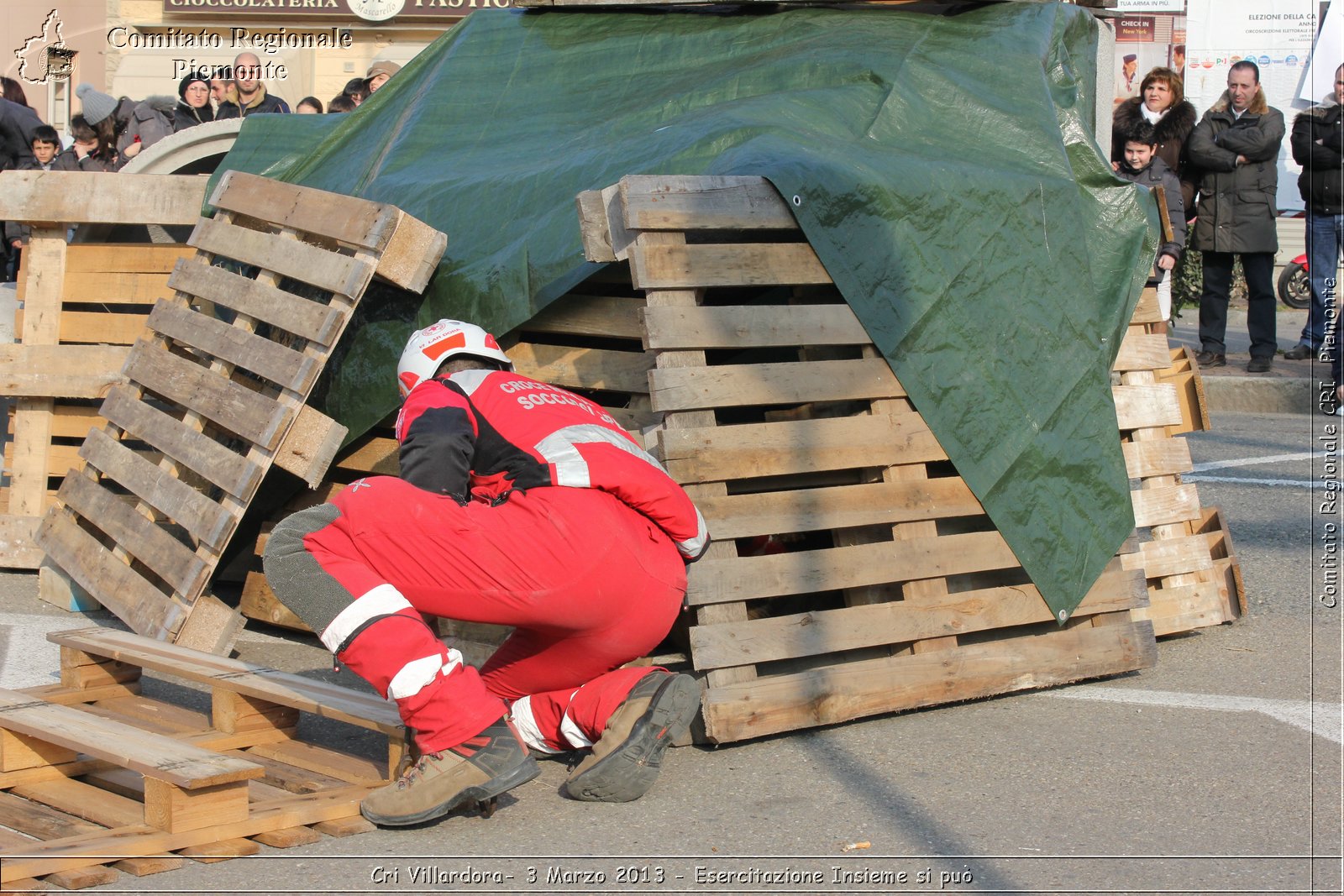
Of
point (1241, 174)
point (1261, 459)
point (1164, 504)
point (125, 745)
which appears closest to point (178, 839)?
point (125, 745)

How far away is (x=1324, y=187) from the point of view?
11195 mm

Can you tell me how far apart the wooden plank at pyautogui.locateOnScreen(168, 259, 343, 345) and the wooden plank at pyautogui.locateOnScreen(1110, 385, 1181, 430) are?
300cm

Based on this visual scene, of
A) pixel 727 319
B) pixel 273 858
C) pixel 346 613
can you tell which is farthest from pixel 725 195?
pixel 273 858

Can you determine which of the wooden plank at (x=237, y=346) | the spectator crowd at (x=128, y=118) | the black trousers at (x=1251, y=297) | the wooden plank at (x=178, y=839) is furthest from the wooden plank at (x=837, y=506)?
the black trousers at (x=1251, y=297)

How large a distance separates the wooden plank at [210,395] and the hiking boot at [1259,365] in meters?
9.00

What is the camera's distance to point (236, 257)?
220 inches

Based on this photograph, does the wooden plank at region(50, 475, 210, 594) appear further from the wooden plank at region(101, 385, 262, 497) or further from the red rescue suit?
the red rescue suit

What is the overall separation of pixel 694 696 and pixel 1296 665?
2.62 meters

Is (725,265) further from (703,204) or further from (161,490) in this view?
(161,490)

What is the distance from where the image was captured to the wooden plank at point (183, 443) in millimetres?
5172

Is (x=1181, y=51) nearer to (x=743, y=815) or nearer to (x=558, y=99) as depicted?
(x=558, y=99)

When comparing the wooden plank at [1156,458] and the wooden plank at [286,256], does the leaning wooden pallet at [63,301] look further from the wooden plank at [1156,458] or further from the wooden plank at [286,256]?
the wooden plank at [1156,458]

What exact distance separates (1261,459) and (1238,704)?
4.89m

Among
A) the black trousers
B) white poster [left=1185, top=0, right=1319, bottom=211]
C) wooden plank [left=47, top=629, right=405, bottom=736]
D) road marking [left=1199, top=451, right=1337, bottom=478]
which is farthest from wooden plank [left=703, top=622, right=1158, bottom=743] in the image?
white poster [left=1185, top=0, right=1319, bottom=211]
